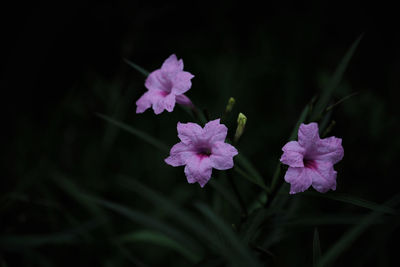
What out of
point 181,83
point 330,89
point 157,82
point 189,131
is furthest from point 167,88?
point 330,89

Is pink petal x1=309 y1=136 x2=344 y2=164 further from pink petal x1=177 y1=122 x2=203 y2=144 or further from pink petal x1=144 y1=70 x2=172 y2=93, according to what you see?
pink petal x1=144 y1=70 x2=172 y2=93

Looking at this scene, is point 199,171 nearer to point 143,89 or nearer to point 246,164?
point 246,164

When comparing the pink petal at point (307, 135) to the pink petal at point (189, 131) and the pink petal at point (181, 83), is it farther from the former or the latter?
the pink petal at point (181, 83)

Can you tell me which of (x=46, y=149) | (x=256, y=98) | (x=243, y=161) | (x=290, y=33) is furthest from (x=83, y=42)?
(x=243, y=161)

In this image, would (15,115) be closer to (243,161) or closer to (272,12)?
(243,161)

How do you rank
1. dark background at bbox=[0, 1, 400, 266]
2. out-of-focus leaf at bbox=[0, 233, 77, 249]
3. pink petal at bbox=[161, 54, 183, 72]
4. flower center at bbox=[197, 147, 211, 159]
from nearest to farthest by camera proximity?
1. flower center at bbox=[197, 147, 211, 159]
2. pink petal at bbox=[161, 54, 183, 72]
3. out-of-focus leaf at bbox=[0, 233, 77, 249]
4. dark background at bbox=[0, 1, 400, 266]

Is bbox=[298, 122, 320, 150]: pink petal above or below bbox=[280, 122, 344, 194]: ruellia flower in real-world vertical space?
above

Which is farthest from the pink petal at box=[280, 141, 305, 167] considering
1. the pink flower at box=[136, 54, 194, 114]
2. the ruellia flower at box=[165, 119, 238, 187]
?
the pink flower at box=[136, 54, 194, 114]

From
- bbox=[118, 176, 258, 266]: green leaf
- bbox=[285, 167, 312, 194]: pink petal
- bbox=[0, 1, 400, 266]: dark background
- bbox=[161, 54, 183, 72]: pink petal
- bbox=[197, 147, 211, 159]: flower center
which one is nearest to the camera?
bbox=[118, 176, 258, 266]: green leaf
